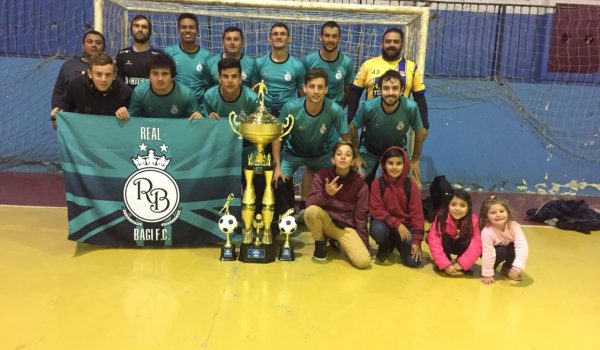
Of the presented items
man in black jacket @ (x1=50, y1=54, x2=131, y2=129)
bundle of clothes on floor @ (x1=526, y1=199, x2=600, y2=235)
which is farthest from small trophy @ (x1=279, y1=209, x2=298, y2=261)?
bundle of clothes on floor @ (x1=526, y1=199, x2=600, y2=235)

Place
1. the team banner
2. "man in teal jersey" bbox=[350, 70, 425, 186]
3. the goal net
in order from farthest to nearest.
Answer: the goal net
"man in teal jersey" bbox=[350, 70, 425, 186]
the team banner

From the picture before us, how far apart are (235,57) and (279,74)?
41 centimetres

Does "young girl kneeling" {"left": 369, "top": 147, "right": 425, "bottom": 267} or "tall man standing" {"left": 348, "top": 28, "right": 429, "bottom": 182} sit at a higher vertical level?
"tall man standing" {"left": 348, "top": 28, "right": 429, "bottom": 182}

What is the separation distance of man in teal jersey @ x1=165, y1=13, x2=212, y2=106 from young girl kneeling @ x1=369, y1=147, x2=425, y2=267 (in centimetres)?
180

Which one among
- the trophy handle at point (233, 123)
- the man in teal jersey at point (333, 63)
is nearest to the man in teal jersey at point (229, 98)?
the trophy handle at point (233, 123)

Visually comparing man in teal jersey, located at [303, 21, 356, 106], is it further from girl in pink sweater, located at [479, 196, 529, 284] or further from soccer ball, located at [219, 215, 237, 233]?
girl in pink sweater, located at [479, 196, 529, 284]

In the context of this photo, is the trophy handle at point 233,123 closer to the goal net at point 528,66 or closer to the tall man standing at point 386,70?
the tall man standing at point 386,70

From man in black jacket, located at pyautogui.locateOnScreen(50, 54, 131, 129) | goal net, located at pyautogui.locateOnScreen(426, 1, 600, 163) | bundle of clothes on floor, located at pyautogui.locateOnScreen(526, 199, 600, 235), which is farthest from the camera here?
goal net, located at pyautogui.locateOnScreen(426, 1, 600, 163)

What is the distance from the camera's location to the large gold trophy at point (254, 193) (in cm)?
324

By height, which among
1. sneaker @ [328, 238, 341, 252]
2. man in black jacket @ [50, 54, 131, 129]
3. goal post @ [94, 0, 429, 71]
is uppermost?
goal post @ [94, 0, 429, 71]

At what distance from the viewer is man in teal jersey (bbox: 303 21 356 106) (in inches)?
165

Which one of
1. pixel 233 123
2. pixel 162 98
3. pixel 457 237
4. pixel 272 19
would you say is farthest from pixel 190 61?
pixel 457 237

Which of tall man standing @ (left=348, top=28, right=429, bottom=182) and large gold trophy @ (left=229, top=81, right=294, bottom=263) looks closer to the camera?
large gold trophy @ (left=229, top=81, right=294, bottom=263)

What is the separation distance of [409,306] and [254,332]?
0.91 metres
